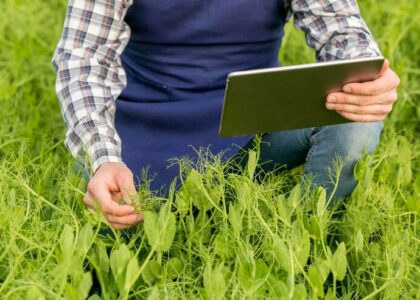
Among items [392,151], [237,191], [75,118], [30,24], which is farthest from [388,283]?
[30,24]

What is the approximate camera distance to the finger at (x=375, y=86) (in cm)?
131

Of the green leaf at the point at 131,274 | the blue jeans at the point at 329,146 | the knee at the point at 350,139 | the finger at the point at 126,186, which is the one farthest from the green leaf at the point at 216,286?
the knee at the point at 350,139

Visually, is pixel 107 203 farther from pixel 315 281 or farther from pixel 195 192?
pixel 315 281

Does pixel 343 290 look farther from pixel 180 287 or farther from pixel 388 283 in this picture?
pixel 180 287

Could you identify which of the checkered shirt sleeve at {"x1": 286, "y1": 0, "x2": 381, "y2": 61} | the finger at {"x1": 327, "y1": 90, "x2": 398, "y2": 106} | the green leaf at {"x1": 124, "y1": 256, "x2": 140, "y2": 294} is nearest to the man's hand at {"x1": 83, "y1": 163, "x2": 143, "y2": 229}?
the green leaf at {"x1": 124, "y1": 256, "x2": 140, "y2": 294}

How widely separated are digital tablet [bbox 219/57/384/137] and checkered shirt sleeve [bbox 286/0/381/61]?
14 centimetres

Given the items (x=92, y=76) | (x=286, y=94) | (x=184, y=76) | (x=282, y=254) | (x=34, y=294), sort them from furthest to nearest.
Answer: (x=184, y=76)
(x=92, y=76)
(x=286, y=94)
(x=282, y=254)
(x=34, y=294)

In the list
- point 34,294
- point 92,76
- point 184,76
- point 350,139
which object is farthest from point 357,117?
point 34,294

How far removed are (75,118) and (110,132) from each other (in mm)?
69

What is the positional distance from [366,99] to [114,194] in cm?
45

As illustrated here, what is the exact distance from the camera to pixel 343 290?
129 centimetres

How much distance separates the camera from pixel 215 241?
4.10 ft

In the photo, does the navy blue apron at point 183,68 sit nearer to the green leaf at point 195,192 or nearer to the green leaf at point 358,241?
the green leaf at point 195,192

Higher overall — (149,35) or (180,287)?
(149,35)
